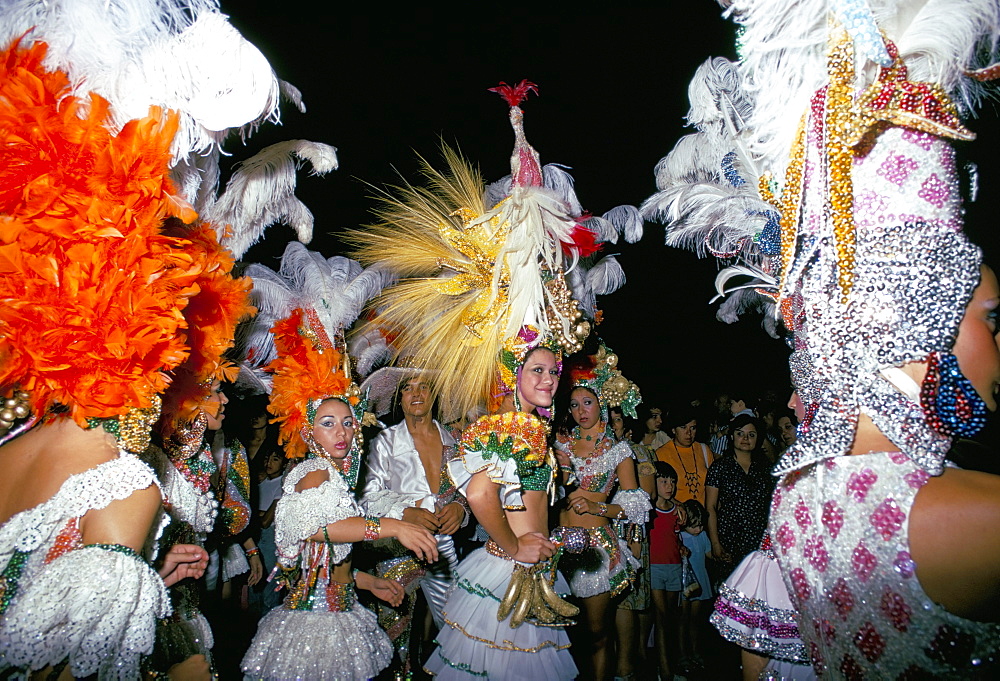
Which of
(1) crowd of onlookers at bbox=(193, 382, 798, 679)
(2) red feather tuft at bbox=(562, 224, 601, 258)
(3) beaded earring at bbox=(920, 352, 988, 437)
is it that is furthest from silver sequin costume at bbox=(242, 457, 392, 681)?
(3) beaded earring at bbox=(920, 352, 988, 437)

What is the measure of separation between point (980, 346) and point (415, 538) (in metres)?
2.71

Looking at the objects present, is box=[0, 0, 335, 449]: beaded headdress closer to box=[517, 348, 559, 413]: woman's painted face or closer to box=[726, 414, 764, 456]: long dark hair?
box=[517, 348, 559, 413]: woman's painted face

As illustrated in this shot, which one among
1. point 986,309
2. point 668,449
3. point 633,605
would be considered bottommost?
point 633,605

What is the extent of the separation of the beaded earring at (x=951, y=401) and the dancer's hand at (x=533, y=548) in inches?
83.9

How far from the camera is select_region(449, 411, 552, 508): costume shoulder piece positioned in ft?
10.3

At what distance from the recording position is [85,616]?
1.61 metres

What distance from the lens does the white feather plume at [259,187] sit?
3025 millimetres

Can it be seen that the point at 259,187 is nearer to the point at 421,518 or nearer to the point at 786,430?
the point at 421,518

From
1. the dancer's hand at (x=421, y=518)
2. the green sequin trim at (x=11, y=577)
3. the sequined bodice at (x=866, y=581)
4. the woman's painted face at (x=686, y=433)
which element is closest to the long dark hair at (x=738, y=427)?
the woman's painted face at (x=686, y=433)

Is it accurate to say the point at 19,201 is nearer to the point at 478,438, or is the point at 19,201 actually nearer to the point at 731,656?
the point at 478,438

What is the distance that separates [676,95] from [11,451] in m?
6.09

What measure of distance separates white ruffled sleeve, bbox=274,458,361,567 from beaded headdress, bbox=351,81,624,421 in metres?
0.96

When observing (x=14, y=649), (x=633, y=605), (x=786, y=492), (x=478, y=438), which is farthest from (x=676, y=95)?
(x=14, y=649)

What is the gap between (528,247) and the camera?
3408mm
